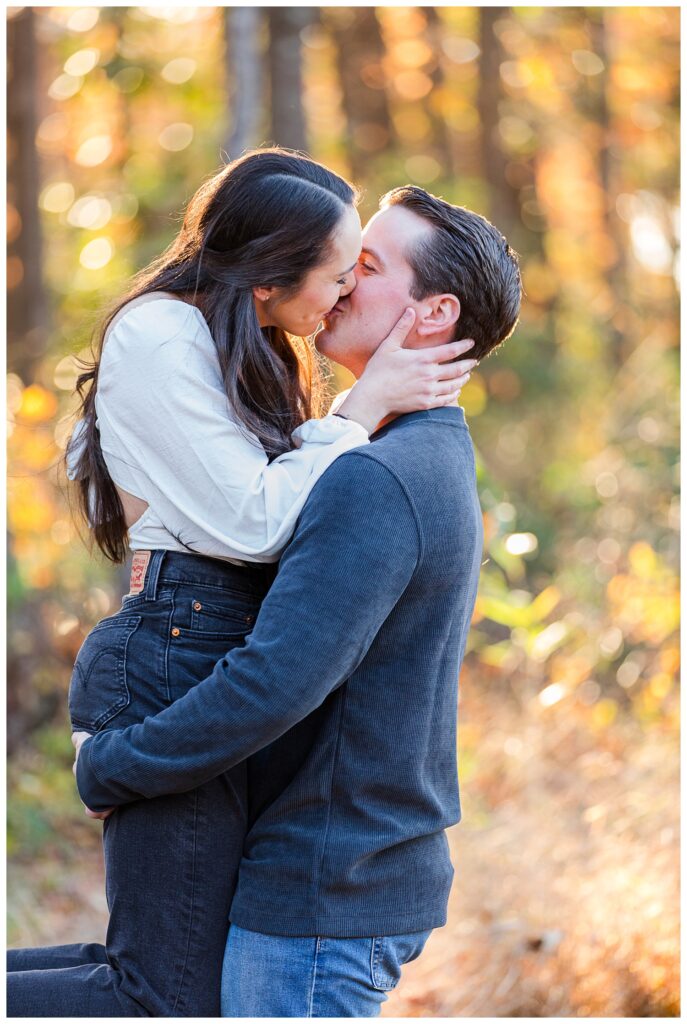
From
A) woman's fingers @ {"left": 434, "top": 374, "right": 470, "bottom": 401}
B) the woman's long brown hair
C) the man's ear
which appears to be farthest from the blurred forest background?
woman's fingers @ {"left": 434, "top": 374, "right": 470, "bottom": 401}

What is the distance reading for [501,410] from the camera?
11125mm

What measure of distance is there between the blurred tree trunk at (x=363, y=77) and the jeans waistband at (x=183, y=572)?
13240 mm

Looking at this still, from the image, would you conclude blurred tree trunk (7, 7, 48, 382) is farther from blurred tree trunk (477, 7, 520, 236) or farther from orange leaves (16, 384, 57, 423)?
blurred tree trunk (477, 7, 520, 236)

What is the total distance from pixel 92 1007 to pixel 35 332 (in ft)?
22.7

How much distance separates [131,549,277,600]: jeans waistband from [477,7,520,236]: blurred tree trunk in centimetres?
1192

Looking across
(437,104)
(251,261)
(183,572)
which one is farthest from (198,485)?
(437,104)

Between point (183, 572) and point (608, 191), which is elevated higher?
point (183, 572)

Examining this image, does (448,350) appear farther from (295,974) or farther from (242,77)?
(242,77)


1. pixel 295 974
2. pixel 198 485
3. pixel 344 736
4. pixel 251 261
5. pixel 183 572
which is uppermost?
pixel 251 261

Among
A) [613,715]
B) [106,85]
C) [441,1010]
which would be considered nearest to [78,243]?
[106,85]

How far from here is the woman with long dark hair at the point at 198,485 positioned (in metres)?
1.98

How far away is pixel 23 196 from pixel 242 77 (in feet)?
9.02

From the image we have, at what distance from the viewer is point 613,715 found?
5660mm

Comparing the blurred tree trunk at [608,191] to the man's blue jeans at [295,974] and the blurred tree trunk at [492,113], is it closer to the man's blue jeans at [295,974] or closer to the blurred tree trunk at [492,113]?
the blurred tree trunk at [492,113]
